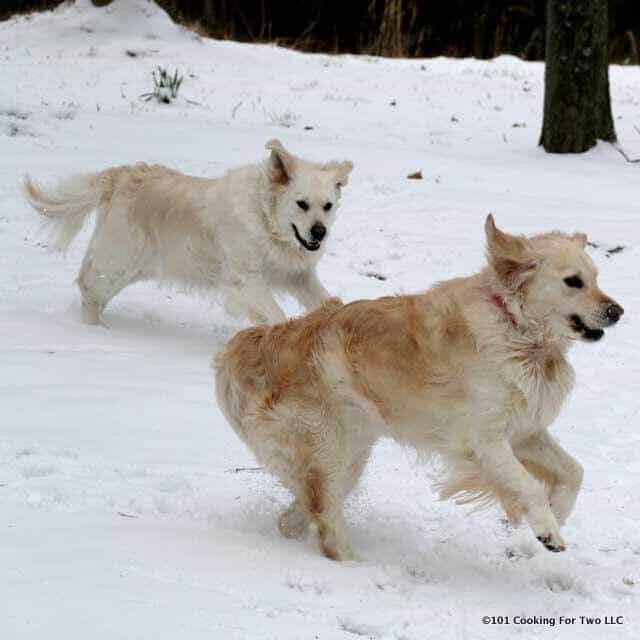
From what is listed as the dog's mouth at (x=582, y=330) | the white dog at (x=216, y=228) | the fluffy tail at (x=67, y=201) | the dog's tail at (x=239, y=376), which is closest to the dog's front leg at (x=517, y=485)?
the dog's mouth at (x=582, y=330)

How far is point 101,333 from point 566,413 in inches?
118

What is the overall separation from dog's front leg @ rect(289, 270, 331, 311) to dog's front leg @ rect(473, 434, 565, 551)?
350cm

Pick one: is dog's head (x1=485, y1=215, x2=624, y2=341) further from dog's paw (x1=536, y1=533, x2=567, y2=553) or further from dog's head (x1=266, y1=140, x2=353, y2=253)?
dog's head (x1=266, y1=140, x2=353, y2=253)

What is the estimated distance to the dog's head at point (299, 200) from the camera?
25.6 ft

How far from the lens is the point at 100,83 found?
1340 centimetres

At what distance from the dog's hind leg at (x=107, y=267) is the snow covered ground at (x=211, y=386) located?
0.21 m

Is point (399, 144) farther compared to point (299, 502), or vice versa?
point (399, 144)

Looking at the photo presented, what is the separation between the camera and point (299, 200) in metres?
7.87

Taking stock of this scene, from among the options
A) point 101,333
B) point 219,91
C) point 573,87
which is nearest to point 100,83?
point 219,91

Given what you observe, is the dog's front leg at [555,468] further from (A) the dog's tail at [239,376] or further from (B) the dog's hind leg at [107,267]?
(B) the dog's hind leg at [107,267]

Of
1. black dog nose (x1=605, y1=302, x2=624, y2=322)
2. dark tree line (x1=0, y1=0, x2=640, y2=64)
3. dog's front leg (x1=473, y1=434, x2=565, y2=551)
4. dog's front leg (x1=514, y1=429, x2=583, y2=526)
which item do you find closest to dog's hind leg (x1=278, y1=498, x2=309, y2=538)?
dog's front leg (x1=473, y1=434, x2=565, y2=551)

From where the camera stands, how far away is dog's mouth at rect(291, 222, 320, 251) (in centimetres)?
779

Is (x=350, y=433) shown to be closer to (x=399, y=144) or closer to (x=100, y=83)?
(x=399, y=144)

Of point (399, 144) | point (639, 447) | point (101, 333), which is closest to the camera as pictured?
point (639, 447)
